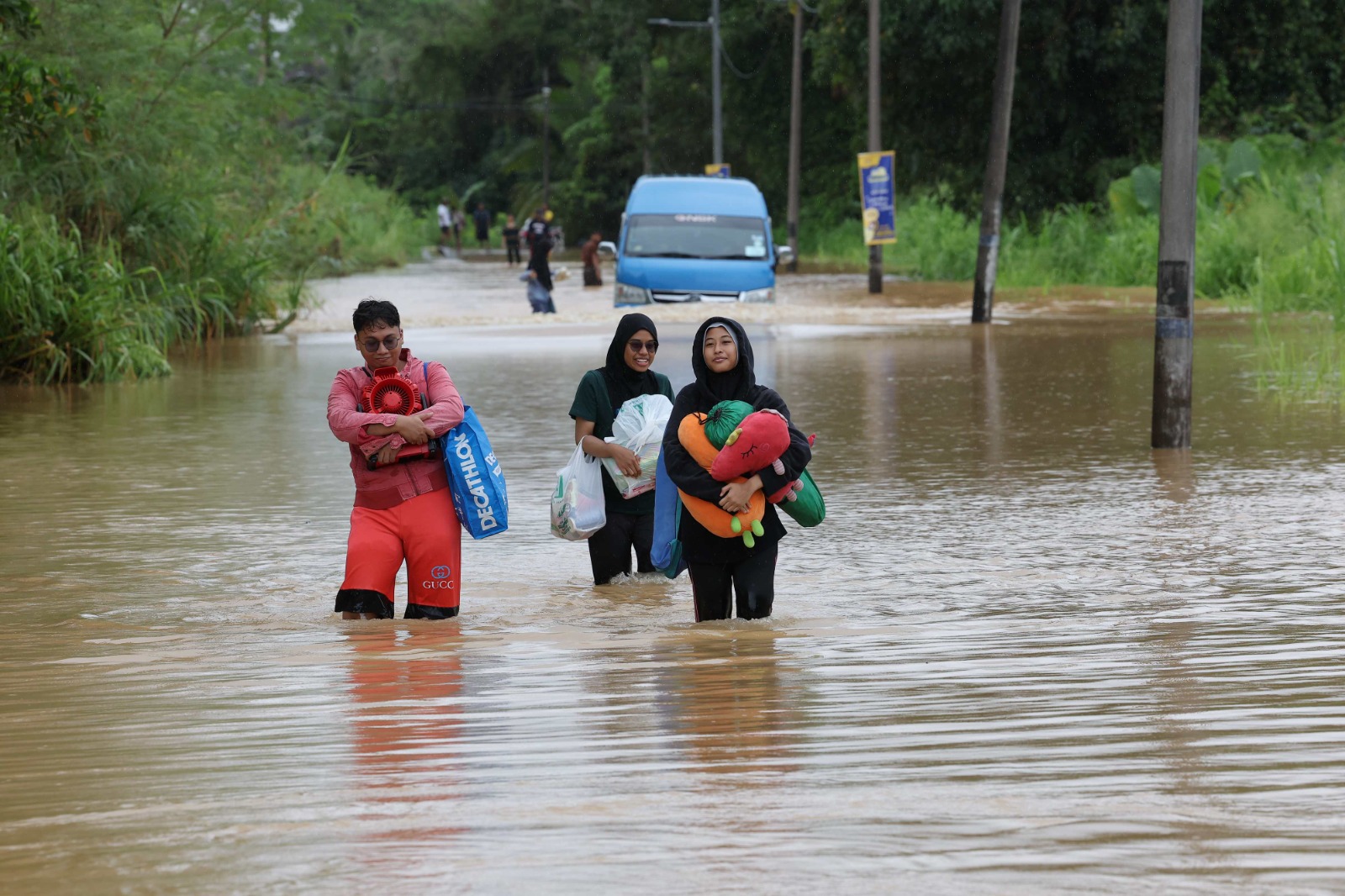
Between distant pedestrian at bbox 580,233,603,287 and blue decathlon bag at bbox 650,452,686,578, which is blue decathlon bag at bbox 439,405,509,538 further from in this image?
distant pedestrian at bbox 580,233,603,287

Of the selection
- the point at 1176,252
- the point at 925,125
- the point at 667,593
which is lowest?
the point at 667,593

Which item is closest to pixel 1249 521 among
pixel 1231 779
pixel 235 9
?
pixel 1231 779

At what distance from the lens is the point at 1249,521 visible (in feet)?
29.8

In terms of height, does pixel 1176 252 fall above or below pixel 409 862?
above

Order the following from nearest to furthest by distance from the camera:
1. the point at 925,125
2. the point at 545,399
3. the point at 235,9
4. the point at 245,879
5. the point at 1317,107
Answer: the point at 245,879 < the point at 545,399 < the point at 235,9 < the point at 1317,107 < the point at 925,125

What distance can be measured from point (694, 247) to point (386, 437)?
2209cm

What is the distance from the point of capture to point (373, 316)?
666cm

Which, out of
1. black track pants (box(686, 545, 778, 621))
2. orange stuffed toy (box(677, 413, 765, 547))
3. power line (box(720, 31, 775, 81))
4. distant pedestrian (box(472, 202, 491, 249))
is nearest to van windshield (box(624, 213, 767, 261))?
black track pants (box(686, 545, 778, 621))

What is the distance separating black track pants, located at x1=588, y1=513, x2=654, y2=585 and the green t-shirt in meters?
0.03

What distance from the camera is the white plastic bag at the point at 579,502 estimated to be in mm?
7582

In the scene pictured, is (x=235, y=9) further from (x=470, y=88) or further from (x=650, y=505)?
(x=470, y=88)

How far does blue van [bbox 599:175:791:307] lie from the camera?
2780 cm

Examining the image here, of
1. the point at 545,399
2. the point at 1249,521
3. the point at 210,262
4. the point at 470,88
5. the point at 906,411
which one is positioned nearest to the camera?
the point at 1249,521

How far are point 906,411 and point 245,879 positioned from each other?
37.4 feet
